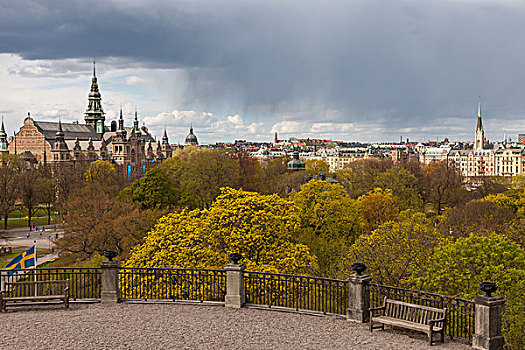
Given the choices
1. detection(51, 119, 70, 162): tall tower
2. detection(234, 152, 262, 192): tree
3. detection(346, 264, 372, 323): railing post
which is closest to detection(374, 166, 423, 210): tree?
detection(234, 152, 262, 192): tree

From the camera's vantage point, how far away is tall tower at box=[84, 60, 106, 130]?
16400cm

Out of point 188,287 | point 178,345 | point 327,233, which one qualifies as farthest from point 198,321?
point 327,233

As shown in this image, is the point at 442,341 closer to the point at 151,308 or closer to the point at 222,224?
the point at 151,308

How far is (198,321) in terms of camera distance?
16.6 metres

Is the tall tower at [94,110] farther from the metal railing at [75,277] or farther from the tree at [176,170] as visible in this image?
the metal railing at [75,277]

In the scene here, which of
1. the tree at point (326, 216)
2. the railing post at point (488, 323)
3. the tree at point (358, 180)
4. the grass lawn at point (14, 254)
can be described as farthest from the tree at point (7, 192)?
the railing post at point (488, 323)

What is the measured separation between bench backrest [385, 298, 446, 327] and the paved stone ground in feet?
1.56

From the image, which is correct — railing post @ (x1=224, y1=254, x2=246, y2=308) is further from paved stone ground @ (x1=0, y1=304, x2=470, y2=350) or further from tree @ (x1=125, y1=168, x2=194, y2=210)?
tree @ (x1=125, y1=168, x2=194, y2=210)

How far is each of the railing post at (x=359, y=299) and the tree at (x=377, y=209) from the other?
107 ft

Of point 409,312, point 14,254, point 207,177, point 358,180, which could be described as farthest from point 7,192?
point 409,312

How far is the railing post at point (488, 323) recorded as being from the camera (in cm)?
1426

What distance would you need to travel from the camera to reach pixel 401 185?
213 feet

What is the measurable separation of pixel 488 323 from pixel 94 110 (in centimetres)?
16267

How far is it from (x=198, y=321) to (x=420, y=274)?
13755 millimetres
